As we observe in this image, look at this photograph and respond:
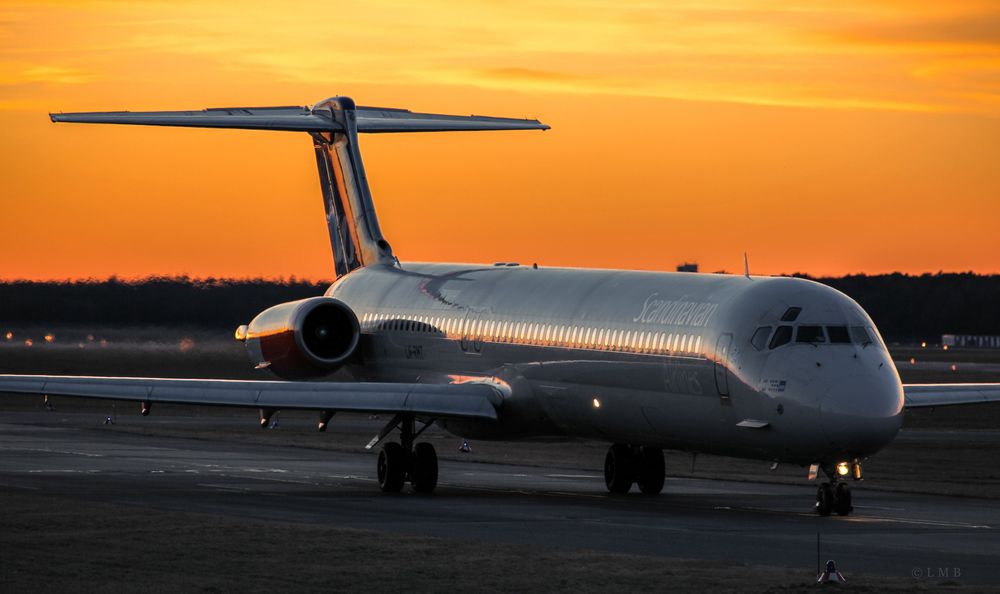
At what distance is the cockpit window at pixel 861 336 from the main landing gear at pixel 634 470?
6335 millimetres

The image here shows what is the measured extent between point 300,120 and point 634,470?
1205cm

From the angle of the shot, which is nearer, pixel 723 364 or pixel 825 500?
pixel 825 500

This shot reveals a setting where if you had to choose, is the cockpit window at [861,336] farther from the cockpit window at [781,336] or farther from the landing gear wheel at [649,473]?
the landing gear wheel at [649,473]

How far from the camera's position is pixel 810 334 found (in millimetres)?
25359

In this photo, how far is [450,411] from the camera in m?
30.7

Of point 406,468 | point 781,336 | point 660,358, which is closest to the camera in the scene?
point 781,336

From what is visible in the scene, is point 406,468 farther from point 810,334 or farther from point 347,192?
point 347,192

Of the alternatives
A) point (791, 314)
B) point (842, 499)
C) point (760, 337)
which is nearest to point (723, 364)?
point (760, 337)

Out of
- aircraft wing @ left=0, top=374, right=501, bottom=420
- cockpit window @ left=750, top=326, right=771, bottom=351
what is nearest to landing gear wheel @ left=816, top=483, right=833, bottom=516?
cockpit window @ left=750, top=326, right=771, bottom=351

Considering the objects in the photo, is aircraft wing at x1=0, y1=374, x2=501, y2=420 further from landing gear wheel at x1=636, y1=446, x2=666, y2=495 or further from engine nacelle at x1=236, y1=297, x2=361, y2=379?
engine nacelle at x1=236, y1=297, x2=361, y2=379

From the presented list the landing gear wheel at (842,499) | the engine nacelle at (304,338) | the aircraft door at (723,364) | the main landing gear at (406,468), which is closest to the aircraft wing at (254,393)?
the main landing gear at (406,468)

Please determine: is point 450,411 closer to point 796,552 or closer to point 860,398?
point 860,398

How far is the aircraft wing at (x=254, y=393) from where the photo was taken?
97.2ft

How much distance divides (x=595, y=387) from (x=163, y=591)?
41.8ft
